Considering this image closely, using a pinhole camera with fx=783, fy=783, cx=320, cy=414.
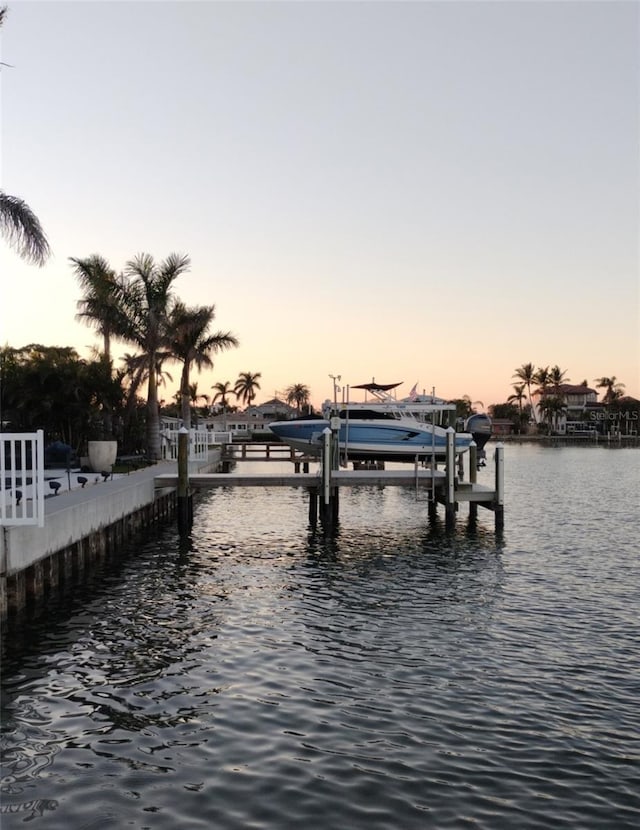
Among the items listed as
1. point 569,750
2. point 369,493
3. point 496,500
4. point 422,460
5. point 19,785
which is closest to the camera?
point 19,785

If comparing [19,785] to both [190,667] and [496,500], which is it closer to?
[190,667]

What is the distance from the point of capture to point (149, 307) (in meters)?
35.8

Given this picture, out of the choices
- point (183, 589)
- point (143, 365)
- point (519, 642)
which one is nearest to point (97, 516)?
point (183, 589)

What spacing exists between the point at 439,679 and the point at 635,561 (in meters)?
11.7

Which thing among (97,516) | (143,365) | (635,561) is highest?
(143,365)

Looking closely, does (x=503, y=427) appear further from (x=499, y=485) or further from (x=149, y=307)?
(x=499, y=485)

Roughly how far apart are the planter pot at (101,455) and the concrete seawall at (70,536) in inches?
103

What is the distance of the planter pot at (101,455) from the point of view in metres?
28.1

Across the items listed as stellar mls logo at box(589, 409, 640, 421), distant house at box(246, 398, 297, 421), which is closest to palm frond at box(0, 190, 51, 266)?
distant house at box(246, 398, 297, 421)

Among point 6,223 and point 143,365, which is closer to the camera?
point 6,223

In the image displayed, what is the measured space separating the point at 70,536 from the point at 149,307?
21.2 m

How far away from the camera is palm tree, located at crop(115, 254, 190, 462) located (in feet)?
117

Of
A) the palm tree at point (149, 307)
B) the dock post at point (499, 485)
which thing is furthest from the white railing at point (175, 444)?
the dock post at point (499, 485)

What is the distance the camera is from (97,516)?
1830 cm
